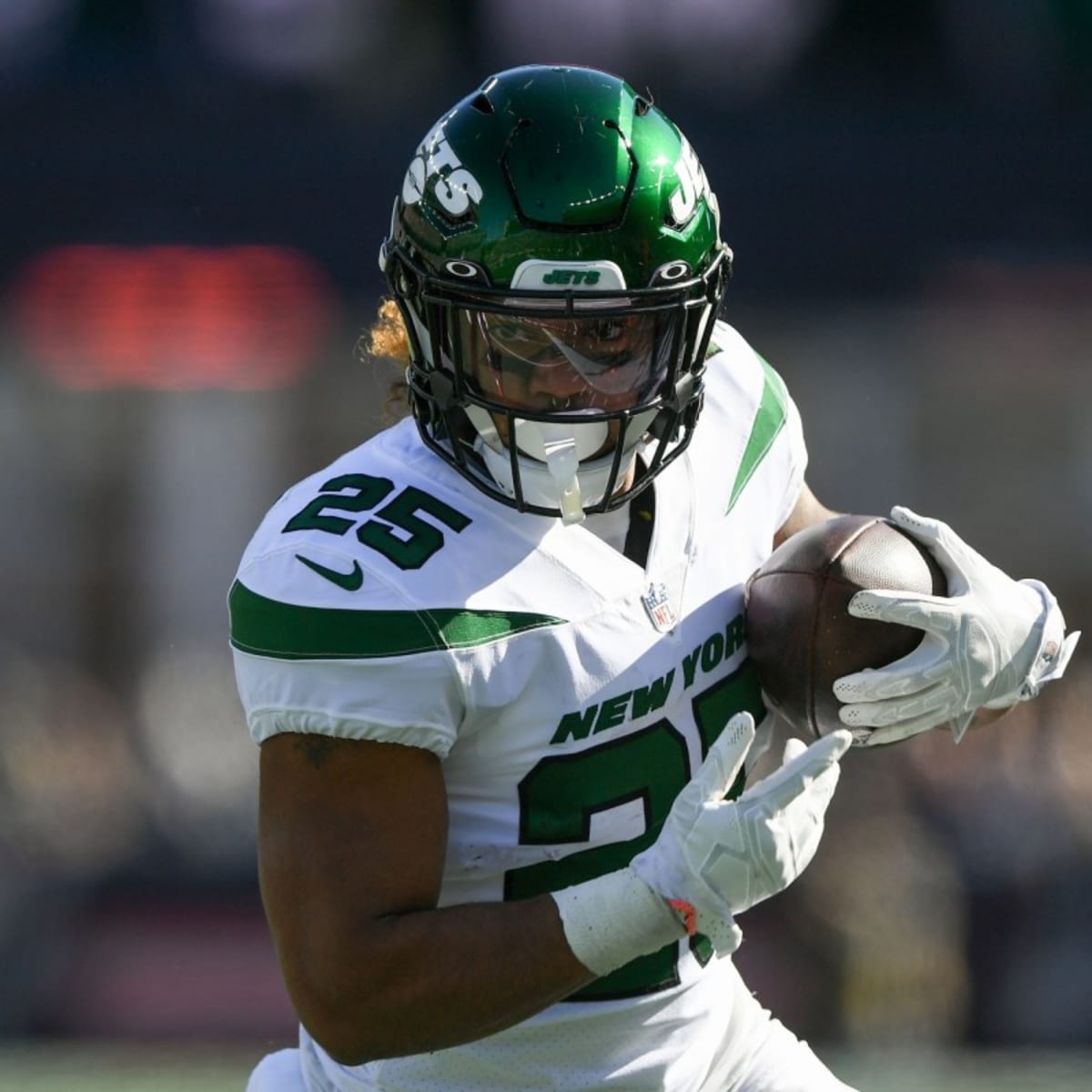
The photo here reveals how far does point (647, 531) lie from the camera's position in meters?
2.19

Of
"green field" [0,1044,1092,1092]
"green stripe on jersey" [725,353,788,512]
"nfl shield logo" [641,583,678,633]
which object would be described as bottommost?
"green field" [0,1044,1092,1092]

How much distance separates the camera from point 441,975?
1878mm

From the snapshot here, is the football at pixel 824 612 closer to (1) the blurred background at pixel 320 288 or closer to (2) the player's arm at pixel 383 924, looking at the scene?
(2) the player's arm at pixel 383 924

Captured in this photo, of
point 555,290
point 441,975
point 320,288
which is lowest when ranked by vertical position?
point 320,288

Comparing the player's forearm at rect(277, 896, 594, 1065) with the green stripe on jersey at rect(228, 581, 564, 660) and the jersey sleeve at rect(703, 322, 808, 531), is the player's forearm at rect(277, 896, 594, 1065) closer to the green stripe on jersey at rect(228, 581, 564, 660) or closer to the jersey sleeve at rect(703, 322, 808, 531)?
the green stripe on jersey at rect(228, 581, 564, 660)

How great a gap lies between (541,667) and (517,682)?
3 cm

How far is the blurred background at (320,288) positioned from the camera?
20.7 ft

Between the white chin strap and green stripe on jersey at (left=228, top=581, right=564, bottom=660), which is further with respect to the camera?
the white chin strap

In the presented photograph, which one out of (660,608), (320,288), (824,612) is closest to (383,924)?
(660,608)

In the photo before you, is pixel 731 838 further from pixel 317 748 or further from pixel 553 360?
pixel 553 360

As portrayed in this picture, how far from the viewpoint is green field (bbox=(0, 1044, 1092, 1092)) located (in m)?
4.65

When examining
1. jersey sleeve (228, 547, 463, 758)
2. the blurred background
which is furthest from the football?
the blurred background

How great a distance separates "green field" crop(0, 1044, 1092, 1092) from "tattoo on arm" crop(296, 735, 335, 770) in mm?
2871

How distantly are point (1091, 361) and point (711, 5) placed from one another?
1800 mm
